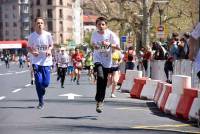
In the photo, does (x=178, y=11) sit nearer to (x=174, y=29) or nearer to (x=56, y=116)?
(x=174, y=29)

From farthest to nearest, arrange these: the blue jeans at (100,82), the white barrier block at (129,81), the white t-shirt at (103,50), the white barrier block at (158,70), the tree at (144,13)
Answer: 1. the tree at (144,13)
2. the white barrier block at (158,70)
3. the white barrier block at (129,81)
4. the white t-shirt at (103,50)
5. the blue jeans at (100,82)

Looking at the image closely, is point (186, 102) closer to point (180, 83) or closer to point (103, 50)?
point (180, 83)

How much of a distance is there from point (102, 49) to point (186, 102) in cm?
195

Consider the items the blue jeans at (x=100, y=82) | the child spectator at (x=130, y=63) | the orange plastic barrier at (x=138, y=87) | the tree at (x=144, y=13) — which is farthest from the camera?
the tree at (x=144, y=13)

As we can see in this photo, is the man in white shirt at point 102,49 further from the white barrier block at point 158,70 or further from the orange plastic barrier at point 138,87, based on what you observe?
the white barrier block at point 158,70

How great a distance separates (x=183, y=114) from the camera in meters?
13.6

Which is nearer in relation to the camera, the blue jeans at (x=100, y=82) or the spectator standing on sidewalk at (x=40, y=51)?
the blue jeans at (x=100, y=82)

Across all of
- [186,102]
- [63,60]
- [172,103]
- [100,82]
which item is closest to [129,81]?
[63,60]

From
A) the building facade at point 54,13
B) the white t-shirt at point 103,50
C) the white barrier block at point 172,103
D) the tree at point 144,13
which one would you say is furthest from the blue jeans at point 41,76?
the building facade at point 54,13

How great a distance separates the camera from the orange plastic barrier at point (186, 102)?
13.4m

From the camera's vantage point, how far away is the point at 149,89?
19.8 metres

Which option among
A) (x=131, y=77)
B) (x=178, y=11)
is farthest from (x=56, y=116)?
(x=178, y=11)

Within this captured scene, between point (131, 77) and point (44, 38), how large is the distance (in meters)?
9.26

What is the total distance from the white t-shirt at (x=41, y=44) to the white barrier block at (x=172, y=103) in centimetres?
268
